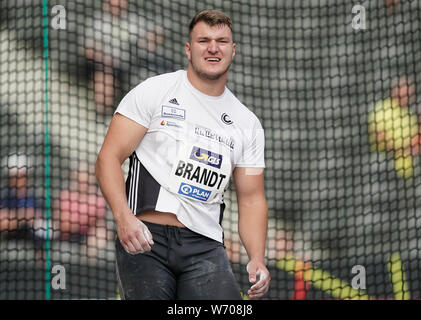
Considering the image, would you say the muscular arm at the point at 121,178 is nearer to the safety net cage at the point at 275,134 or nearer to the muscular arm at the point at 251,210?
the muscular arm at the point at 251,210

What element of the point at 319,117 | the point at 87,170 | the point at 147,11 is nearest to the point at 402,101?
the point at 319,117

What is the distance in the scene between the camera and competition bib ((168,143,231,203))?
3.07m

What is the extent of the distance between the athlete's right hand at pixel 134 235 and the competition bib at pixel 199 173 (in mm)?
274

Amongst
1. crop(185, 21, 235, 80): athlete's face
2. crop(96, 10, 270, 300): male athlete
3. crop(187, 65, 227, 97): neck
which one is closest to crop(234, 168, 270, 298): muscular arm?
crop(96, 10, 270, 300): male athlete

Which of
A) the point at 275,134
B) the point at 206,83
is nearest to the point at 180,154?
the point at 206,83

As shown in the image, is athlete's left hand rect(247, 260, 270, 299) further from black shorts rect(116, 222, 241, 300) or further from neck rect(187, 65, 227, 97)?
neck rect(187, 65, 227, 97)

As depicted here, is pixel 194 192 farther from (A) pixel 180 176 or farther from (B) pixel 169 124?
(B) pixel 169 124

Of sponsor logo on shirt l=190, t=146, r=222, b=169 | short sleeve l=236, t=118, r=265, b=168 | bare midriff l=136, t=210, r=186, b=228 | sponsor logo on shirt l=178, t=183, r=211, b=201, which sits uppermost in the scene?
short sleeve l=236, t=118, r=265, b=168

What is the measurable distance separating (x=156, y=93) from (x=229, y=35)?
0.43m

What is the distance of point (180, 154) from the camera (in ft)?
10.1

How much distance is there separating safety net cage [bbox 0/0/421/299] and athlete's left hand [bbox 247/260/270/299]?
4.04 metres

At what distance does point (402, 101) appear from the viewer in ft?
24.5

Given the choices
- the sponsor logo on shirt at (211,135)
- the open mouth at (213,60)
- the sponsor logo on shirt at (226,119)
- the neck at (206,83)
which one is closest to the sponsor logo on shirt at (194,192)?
the sponsor logo on shirt at (211,135)

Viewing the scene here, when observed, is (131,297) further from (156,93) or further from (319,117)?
(319,117)
